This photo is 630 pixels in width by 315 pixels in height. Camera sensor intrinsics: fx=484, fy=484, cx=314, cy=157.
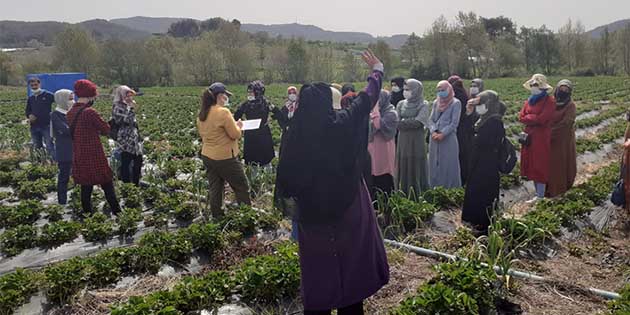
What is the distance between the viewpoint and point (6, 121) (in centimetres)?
1952

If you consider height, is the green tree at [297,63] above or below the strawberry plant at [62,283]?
above

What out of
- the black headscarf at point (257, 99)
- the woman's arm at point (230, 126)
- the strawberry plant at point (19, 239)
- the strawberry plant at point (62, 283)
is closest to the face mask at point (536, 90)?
the black headscarf at point (257, 99)

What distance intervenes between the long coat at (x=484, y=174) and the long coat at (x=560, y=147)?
195 centimetres

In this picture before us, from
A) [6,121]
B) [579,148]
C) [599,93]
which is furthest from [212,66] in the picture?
[579,148]

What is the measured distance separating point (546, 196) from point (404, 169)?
2.07 m

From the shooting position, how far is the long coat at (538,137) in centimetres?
650

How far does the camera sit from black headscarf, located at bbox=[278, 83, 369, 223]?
2.69 metres

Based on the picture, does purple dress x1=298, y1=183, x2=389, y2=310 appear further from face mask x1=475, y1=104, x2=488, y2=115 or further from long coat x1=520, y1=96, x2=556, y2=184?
long coat x1=520, y1=96, x2=556, y2=184

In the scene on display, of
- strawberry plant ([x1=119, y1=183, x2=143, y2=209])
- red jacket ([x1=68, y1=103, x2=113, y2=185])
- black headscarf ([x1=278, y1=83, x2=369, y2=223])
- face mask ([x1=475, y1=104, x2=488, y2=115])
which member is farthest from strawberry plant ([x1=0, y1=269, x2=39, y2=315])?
face mask ([x1=475, y1=104, x2=488, y2=115])

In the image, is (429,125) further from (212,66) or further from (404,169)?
(212,66)

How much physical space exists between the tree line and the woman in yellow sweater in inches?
1669

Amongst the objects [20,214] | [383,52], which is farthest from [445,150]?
[383,52]

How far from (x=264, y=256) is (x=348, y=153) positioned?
1967 millimetres

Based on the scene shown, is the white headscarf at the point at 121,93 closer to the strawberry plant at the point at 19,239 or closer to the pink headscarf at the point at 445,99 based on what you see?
the strawberry plant at the point at 19,239
